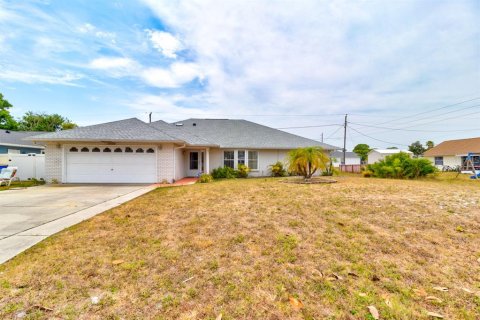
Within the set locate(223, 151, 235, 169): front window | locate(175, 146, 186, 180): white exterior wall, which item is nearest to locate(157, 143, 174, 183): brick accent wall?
locate(175, 146, 186, 180): white exterior wall

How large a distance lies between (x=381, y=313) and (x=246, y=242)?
2.19 metres

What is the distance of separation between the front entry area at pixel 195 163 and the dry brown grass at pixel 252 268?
11316 millimetres

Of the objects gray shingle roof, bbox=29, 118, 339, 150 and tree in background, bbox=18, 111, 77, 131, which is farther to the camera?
tree in background, bbox=18, 111, 77, 131

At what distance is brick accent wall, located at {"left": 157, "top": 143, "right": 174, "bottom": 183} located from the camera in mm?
12945

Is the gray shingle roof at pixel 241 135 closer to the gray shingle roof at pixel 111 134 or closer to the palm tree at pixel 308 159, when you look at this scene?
the palm tree at pixel 308 159

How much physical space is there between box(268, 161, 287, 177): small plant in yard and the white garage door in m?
8.46

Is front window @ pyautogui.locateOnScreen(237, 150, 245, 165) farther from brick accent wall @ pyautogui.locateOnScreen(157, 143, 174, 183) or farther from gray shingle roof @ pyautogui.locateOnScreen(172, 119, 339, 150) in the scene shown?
brick accent wall @ pyautogui.locateOnScreen(157, 143, 174, 183)

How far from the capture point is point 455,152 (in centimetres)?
3102

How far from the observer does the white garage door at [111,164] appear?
41.5ft

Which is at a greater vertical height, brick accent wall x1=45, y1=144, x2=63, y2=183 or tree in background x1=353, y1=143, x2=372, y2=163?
tree in background x1=353, y1=143, x2=372, y2=163

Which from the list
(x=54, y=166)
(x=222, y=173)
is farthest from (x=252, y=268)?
(x=54, y=166)

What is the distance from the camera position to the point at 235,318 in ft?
6.96

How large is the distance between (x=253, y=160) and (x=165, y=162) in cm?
683

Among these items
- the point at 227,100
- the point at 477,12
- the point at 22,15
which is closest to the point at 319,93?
the point at 227,100
